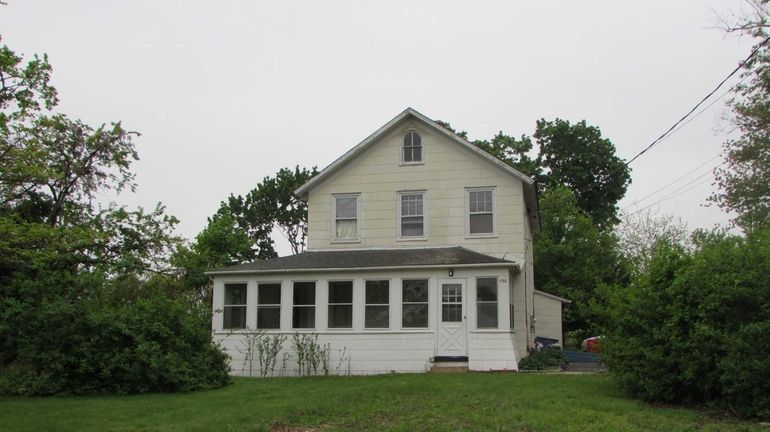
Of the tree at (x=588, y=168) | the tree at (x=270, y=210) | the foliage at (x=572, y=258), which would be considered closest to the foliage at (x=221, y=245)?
the tree at (x=270, y=210)

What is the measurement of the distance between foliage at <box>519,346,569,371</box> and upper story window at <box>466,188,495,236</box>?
3.96 metres

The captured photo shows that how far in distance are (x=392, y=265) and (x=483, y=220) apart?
370 cm

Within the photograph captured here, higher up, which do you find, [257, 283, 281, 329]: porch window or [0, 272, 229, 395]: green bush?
[257, 283, 281, 329]: porch window

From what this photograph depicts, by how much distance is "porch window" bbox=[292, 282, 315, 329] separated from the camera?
63.2 feet

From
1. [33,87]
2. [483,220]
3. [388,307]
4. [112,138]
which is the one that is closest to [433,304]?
[388,307]

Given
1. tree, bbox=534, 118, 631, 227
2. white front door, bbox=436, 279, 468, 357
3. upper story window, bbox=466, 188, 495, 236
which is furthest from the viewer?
tree, bbox=534, 118, 631, 227

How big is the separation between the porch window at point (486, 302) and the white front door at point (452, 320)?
378 mm

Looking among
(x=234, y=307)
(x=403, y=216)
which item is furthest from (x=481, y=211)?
(x=234, y=307)

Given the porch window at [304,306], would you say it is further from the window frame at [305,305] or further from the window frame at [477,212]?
the window frame at [477,212]

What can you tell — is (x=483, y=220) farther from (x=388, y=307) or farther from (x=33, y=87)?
(x=33, y=87)

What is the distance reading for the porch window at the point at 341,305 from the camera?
1908 centimetres

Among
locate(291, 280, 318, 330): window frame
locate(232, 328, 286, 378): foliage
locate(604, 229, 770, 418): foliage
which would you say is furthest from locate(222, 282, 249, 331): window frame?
locate(604, 229, 770, 418): foliage

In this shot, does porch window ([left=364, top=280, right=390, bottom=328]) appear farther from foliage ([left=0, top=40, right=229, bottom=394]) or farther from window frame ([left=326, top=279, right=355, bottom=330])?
foliage ([left=0, top=40, right=229, bottom=394])

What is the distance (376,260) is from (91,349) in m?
8.07
